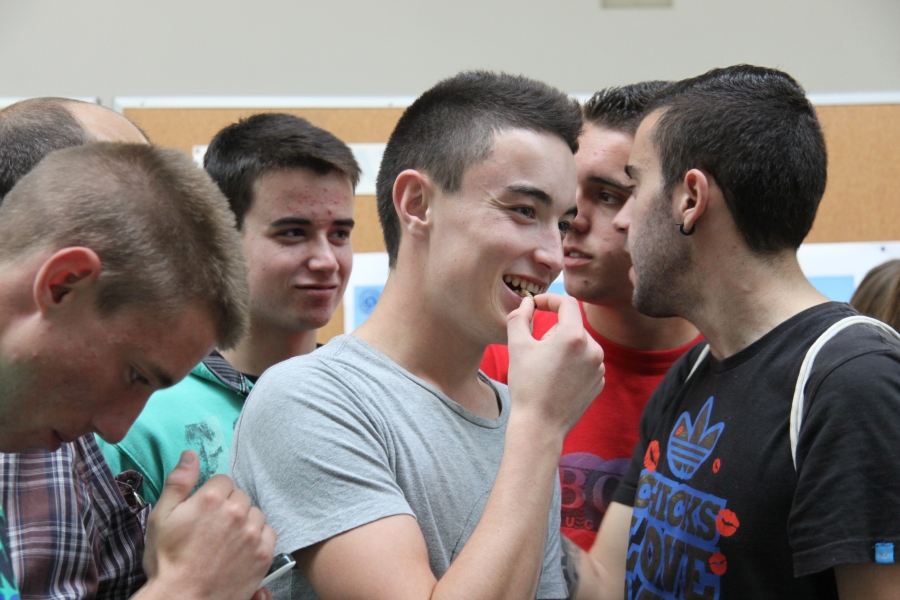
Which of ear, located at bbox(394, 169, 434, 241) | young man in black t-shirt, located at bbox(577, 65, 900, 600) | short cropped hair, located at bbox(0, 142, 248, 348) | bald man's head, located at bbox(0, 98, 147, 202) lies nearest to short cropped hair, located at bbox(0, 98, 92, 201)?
bald man's head, located at bbox(0, 98, 147, 202)

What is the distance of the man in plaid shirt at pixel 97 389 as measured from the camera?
87 cm

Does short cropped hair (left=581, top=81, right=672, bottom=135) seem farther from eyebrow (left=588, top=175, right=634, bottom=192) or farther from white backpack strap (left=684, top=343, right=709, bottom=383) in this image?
white backpack strap (left=684, top=343, right=709, bottom=383)

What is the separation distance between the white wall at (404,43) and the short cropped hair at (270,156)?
1.33m

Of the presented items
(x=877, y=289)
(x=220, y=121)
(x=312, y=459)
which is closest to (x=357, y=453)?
(x=312, y=459)

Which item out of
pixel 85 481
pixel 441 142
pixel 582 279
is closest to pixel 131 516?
pixel 85 481

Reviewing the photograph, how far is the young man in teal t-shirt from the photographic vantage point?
74.0 inches

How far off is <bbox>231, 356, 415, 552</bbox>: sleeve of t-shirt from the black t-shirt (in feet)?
1.62

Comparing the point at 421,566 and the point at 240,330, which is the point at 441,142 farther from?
the point at 421,566

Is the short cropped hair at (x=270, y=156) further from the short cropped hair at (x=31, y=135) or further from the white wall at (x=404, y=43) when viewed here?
the white wall at (x=404, y=43)

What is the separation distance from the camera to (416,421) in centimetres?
119

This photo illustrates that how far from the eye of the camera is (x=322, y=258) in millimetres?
1904

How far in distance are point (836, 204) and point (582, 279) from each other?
1.40 m

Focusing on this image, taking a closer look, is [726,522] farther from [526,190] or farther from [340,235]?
[340,235]

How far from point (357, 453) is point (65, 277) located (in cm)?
42
